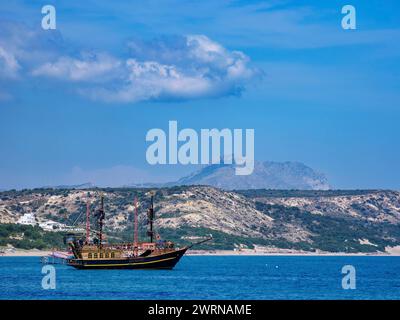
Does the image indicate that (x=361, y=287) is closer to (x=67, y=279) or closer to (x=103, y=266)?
(x=67, y=279)

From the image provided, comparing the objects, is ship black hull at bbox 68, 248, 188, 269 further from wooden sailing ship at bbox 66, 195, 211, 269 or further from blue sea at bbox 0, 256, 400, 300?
blue sea at bbox 0, 256, 400, 300

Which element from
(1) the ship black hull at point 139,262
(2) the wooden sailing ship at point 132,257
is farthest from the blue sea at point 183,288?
(2) the wooden sailing ship at point 132,257

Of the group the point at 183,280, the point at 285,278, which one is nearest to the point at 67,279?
the point at 183,280

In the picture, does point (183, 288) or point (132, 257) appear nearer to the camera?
point (183, 288)

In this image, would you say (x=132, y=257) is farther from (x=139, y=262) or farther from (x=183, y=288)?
(x=183, y=288)

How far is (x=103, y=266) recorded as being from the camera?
584 ft

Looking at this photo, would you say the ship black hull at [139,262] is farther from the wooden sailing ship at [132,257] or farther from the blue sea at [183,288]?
the blue sea at [183,288]

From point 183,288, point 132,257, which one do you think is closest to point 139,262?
point 132,257

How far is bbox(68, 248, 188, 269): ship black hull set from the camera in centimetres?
17550

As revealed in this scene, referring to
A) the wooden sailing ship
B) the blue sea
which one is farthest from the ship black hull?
the blue sea

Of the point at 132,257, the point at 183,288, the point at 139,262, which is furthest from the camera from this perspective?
the point at 132,257

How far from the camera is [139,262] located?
175000 mm
